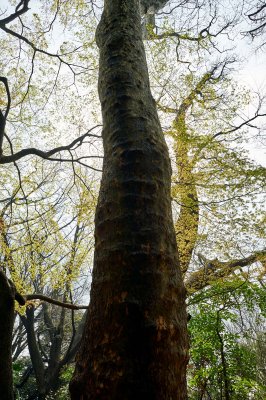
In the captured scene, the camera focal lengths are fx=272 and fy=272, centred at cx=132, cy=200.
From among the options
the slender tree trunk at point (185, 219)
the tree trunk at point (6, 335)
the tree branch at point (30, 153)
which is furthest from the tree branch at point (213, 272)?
the tree trunk at point (6, 335)

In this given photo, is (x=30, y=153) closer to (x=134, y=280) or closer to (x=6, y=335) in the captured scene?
(x=6, y=335)

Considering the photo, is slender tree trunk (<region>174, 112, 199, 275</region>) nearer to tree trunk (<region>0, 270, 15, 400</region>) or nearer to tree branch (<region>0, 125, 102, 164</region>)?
tree branch (<region>0, 125, 102, 164</region>)

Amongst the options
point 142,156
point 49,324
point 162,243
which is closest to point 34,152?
point 142,156

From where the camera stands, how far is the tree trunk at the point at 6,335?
5.65 ft

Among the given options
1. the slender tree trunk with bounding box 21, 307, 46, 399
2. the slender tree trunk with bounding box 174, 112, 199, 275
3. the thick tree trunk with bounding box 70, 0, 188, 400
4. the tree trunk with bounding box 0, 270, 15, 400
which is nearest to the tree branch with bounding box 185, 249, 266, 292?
the slender tree trunk with bounding box 174, 112, 199, 275

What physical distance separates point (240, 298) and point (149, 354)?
19.0 ft

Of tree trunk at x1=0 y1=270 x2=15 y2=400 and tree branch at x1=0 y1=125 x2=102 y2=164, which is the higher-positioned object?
tree branch at x1=0 y1=125 x2=102 y2=164

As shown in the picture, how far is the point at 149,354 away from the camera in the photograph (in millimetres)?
827

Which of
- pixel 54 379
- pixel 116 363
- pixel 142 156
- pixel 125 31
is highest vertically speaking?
pixel 125 31

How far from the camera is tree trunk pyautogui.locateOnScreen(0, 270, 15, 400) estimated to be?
5.65ft

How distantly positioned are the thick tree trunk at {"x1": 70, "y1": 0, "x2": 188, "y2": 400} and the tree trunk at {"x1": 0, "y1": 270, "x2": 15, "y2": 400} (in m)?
1.04

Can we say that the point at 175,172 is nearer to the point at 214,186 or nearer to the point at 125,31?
the point at 214,186

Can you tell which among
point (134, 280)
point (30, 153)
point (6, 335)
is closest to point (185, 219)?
point (30, 153)

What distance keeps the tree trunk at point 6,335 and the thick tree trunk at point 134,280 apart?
40.8 inches
